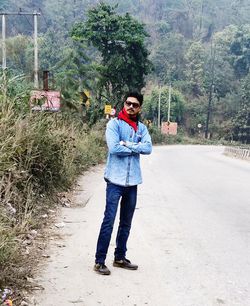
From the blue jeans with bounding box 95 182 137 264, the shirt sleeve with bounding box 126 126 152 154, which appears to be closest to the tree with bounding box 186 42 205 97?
the shirt sleeve with bounding box 126 126 152 154

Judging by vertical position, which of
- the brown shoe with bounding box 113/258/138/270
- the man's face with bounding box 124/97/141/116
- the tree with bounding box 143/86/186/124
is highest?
the man's face with bounding box 124/97/141/116

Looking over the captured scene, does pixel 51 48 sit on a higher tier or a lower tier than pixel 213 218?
higher

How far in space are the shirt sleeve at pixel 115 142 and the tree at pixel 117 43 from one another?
36193 mm

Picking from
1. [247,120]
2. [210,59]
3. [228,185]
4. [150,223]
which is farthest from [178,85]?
[150,223]

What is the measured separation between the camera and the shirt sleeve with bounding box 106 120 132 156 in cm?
551

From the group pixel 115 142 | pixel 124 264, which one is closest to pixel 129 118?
pixel 115 142

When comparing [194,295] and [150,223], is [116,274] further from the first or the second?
[150,223]

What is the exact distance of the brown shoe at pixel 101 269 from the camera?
546 cm

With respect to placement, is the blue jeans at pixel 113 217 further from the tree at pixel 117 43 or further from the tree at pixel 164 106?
the tree at pixel 164 106

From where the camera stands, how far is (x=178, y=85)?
9469 centimetres

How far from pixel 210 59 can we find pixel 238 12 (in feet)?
159

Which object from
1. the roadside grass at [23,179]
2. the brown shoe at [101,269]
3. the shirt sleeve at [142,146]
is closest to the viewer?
the roadside grass at [23,179]

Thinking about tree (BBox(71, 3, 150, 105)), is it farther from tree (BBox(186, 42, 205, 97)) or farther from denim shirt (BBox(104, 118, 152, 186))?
tree (BBox(186, 42, 205, 97))

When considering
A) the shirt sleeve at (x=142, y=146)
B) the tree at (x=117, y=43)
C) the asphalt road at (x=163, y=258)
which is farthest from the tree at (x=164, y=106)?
the shirt sleeve at (x=142, y=146)
